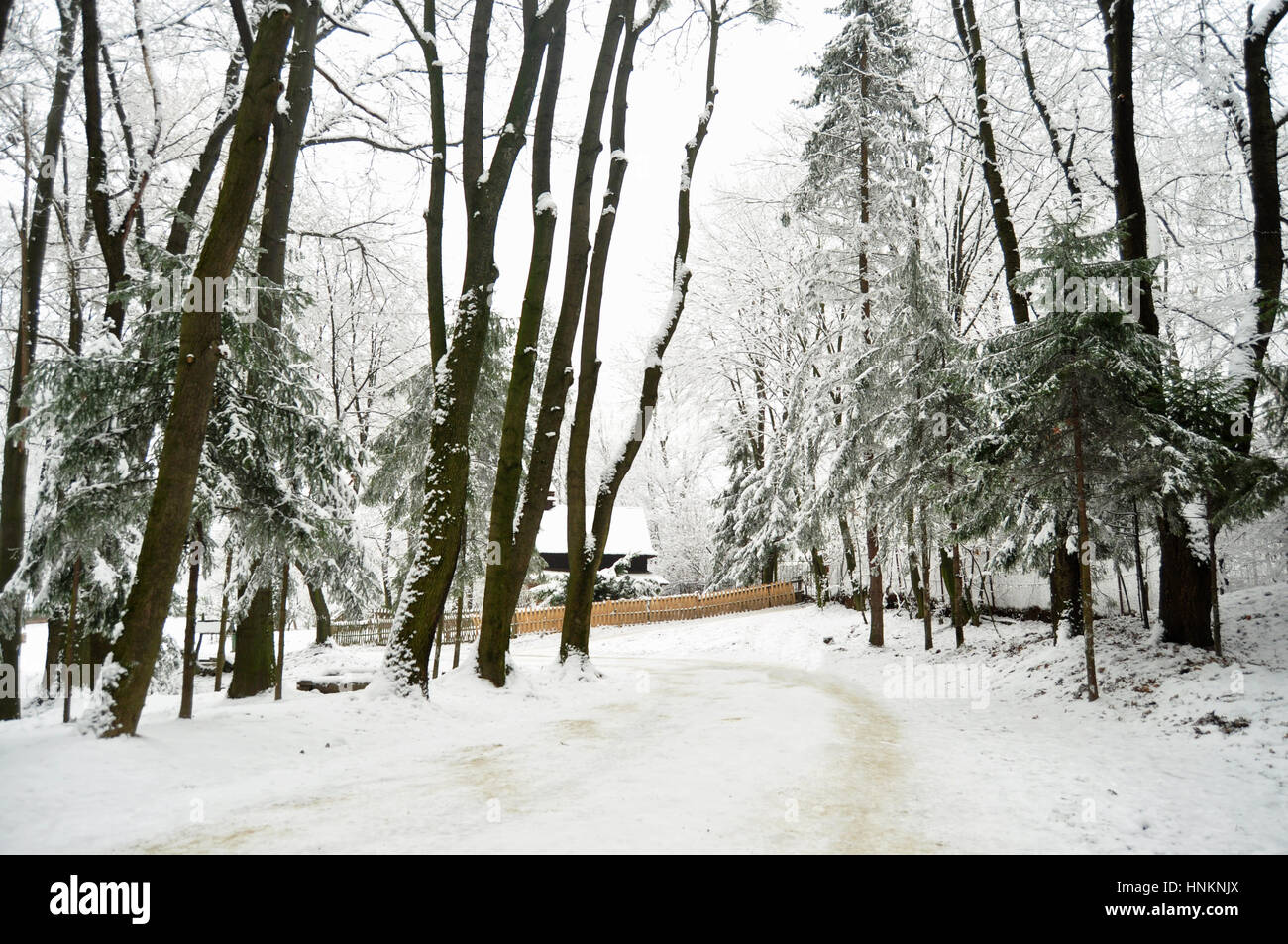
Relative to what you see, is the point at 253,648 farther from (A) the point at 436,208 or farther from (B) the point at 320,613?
(B) the point at 320,613

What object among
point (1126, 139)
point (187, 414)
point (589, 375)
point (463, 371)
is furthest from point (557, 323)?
point (1126, 139)

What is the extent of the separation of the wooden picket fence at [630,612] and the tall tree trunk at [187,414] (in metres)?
21.9

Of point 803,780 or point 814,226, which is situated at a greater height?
point 814,226

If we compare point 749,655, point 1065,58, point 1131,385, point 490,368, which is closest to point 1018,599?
point 749,655

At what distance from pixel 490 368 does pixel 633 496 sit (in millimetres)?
37544

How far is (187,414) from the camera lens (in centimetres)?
598

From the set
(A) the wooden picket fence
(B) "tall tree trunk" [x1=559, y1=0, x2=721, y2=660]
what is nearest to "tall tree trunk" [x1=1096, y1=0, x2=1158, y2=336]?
(B) "tall tree trunk" [x1=559, y1=0, x2=721, y2=660]

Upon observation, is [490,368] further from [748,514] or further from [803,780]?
[748,514]

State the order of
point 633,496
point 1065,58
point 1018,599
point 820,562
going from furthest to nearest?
1. point 633,496
2. point 820,562
3. point 1018,599
4. point 1065,58

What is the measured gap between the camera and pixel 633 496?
164 feet

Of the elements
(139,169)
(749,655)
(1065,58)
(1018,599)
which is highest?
(1065,58)

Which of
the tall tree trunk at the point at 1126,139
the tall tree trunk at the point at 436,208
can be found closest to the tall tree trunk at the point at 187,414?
the tall tree trunk at the point at 436,208
